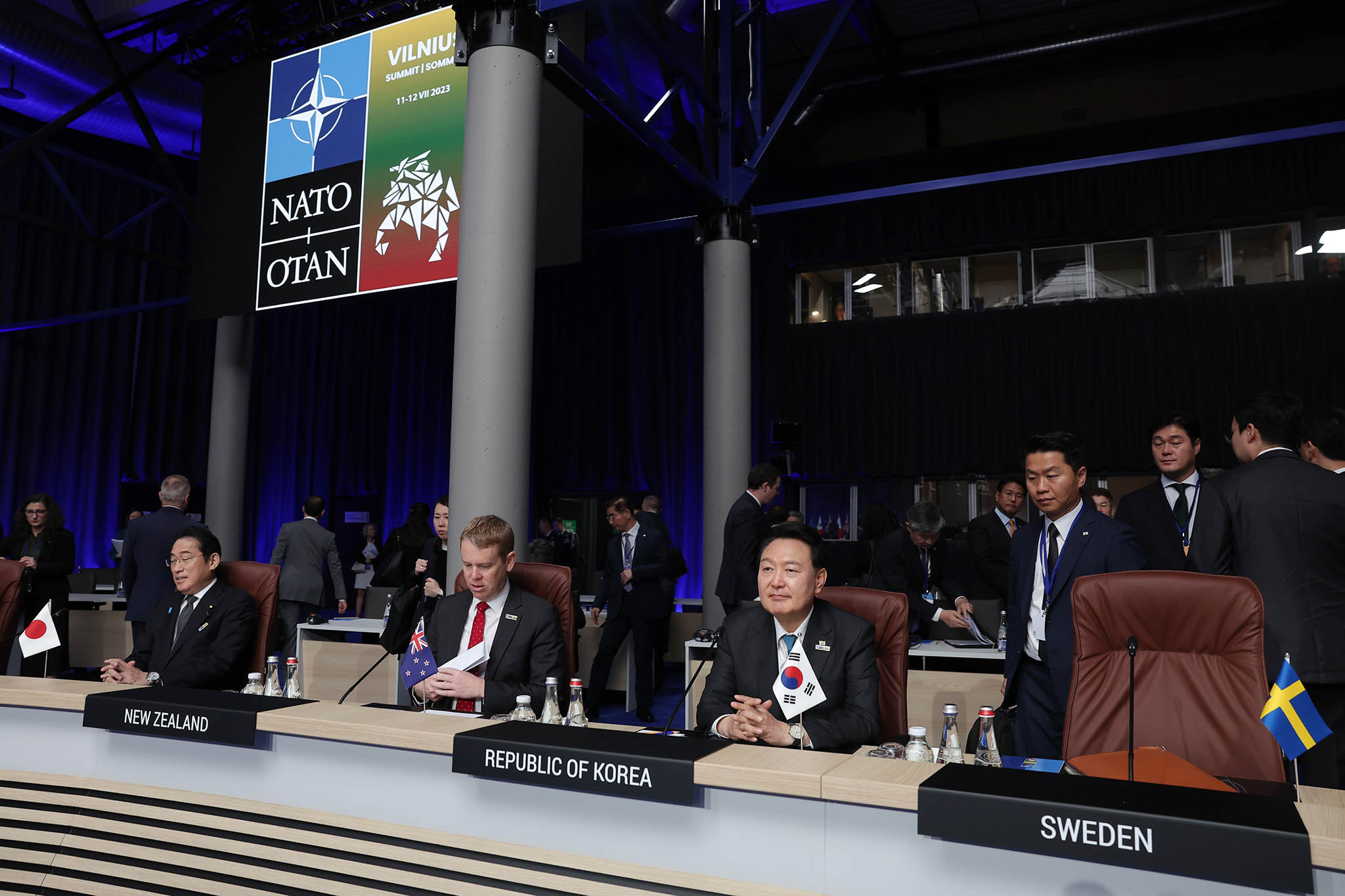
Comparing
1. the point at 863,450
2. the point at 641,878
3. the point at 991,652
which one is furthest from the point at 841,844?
the point at 863,450

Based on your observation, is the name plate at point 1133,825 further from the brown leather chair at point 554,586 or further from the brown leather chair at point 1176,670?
the brown leather chair at point 554,586

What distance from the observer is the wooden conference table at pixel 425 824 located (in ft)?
4.52

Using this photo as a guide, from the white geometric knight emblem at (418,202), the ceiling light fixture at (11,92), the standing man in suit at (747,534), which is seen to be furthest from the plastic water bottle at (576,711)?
the ceiling light fixture at (11,92)

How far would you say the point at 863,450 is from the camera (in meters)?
11.1

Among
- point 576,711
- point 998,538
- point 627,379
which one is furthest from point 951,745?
point 627,379

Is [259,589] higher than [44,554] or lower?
lower

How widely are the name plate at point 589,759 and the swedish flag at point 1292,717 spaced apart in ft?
3.16

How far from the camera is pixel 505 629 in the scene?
294 cm

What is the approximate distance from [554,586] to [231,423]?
7027mm

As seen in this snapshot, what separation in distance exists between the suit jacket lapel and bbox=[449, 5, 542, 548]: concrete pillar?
144cm

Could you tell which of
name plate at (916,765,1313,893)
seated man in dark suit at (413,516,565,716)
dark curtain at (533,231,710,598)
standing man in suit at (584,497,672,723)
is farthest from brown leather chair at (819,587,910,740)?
dark curtain at (533,231,710,598)

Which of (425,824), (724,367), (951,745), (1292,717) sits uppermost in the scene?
(724,367)

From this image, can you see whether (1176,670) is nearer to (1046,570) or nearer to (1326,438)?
(1046,570)

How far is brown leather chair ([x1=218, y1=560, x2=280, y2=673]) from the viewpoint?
3.29m
